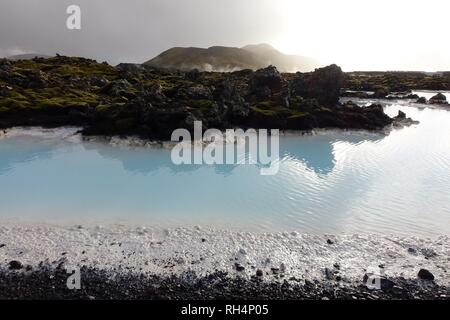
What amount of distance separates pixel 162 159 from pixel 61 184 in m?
11.5

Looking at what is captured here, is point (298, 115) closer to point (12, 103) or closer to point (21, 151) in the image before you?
point (21, 151)

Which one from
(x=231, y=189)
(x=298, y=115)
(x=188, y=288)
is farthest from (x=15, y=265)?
(x=298, y=115)

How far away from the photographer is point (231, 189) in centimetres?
3025

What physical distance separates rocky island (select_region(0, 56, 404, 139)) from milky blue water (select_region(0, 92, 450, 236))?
6037 millimetres

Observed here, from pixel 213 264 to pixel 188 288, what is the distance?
2192 mm

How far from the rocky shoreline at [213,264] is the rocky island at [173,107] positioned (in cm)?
2675

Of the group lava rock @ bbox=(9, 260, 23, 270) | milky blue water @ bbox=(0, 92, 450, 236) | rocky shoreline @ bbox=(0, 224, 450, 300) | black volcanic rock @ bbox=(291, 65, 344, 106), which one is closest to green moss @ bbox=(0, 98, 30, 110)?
milky blue water @ bbox=(0, 92, 450, 236)

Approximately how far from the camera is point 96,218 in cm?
2358

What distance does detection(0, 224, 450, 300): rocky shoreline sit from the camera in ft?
55.4

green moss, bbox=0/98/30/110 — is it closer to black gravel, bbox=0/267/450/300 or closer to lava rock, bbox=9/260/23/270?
lava rock, bbox=9/260/23/270

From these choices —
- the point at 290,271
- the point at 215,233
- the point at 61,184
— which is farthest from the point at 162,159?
the point at 290,271

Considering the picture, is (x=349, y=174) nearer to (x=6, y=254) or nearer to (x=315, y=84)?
(x=6, y=254)

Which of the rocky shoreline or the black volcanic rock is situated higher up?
the black volcanic rock

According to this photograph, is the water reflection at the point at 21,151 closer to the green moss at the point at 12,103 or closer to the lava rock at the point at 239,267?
the green moss at the point at 12,103
